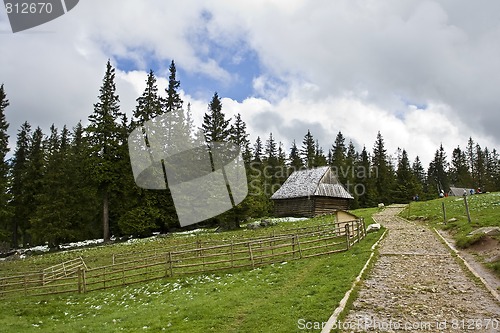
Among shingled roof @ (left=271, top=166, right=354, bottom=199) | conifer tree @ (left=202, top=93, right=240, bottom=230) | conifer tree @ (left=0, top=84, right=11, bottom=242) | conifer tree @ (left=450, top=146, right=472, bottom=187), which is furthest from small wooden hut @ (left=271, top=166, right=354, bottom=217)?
conifer tree @ (left=450, top=146, right=472, bottom=187)

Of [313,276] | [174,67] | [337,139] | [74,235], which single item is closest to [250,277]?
[313,276]

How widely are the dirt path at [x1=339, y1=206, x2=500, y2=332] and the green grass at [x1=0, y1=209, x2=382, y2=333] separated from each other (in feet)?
2.76

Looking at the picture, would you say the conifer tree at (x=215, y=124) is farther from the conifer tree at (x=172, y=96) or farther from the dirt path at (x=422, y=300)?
the dirt path at (x=422, y=300)

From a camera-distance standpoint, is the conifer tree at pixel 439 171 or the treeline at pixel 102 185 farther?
the conifer tree at pixel 439 171

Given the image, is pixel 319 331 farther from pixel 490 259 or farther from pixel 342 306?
pixel 490 259

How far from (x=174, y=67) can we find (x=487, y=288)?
45.9 meters

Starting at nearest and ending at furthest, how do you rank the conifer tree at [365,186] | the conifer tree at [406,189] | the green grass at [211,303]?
the green grass at [211,303] < the conifer tree at [406,189] < the conifer tree at [365,186]

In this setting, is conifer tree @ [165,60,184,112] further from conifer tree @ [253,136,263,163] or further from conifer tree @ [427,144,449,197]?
conifer tree @ [427,144,449,197]

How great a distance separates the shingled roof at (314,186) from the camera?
41672 mm

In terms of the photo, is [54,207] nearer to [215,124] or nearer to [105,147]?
[105,147]

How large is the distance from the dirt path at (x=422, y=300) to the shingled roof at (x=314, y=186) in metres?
27.2

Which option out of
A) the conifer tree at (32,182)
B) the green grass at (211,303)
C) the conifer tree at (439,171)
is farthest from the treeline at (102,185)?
the conifer tree at (439,171)

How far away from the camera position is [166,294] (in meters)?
13.7

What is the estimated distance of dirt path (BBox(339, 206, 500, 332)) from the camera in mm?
7332
